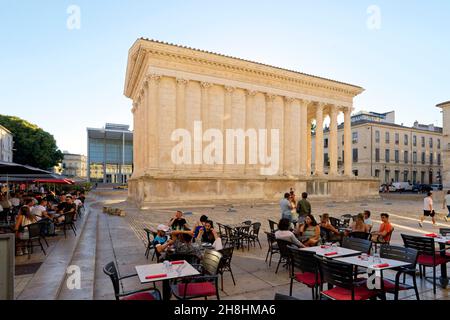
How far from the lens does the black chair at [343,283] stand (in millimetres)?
4199

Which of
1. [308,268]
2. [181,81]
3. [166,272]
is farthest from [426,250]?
[181,81]

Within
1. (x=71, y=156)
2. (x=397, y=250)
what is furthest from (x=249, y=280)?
(x=71, y=156)

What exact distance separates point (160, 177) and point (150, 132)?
12.9 ft

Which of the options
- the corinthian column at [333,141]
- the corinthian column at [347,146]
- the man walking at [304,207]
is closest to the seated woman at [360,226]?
the man walking at [304,207]

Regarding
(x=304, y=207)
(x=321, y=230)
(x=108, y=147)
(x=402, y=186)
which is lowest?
(x=402, y=186)

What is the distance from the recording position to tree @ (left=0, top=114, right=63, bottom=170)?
169 ft

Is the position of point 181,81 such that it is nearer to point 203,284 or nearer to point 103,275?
point 103,275

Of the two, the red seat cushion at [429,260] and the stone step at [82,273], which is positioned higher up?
the red seat cushion at [429,260]

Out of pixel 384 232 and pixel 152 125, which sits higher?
pixel 152 125

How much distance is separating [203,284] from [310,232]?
3884 mm

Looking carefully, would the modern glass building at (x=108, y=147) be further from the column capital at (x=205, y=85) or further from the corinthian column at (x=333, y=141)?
the corinthian column at (x=333, y=141)

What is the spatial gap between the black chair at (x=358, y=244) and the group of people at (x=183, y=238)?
3.09 m

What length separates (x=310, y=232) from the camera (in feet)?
24.5

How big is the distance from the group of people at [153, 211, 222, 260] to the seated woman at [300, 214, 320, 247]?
2.41 metres
